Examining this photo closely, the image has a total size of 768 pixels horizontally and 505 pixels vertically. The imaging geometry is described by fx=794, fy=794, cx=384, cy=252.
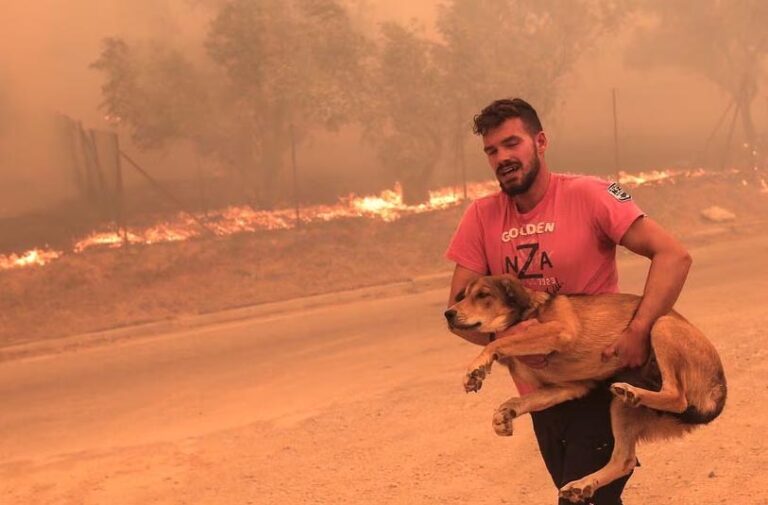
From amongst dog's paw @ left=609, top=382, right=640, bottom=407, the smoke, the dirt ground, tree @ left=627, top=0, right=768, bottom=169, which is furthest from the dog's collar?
Result: tree @ left=627, top=0, right=768, bottom=169

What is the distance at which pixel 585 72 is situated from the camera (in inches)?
1601

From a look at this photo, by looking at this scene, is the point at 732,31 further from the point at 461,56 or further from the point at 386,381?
the point at 386,381

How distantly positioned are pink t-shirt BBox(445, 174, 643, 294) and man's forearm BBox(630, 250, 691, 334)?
0.17m

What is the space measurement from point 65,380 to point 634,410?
765 centimetres

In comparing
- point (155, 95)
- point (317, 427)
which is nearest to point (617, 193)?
point (317, 427)

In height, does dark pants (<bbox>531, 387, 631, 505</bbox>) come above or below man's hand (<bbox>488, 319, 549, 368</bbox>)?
below

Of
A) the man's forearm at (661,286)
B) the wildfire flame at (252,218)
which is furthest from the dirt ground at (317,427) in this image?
the wildfire flame at (252,218)

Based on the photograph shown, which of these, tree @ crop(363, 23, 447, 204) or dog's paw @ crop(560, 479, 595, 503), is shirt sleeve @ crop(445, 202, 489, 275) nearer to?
dog's paw @ crop(560, 479, 595, 503)

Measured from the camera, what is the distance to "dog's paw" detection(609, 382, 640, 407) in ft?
8.50

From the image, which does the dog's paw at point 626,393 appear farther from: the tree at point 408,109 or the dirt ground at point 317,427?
the tree at point 408,109

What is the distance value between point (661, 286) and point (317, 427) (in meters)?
4.14

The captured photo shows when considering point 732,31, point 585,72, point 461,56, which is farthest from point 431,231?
point 585,72

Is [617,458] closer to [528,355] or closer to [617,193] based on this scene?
[528,355]

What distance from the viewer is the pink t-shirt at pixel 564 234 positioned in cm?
277
